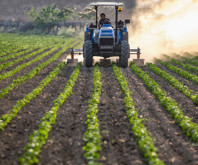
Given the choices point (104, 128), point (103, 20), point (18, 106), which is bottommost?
point (104, 128)

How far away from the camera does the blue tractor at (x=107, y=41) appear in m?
16.0

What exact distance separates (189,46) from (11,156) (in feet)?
92.3

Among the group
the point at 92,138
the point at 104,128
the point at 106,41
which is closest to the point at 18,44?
the point at 106,41

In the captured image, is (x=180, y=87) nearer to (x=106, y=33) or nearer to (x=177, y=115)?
(x=177, y=115)

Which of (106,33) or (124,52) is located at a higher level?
(106,33)

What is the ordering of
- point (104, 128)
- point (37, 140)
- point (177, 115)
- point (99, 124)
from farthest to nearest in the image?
point (177, 115) → point (99, 124) → point (104, 128) → point (37, 140)

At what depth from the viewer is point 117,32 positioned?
17.3 meters

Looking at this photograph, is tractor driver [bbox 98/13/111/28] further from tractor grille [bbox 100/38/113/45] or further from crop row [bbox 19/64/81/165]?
crop row [bbox 19/64/81/165]

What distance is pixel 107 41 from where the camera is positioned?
16172 mm

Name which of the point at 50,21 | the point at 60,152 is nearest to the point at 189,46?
the point at 60,152

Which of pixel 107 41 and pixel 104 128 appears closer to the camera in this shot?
pixel 104 128

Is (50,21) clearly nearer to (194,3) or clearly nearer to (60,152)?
(194,3)

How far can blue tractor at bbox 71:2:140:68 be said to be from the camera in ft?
52.4

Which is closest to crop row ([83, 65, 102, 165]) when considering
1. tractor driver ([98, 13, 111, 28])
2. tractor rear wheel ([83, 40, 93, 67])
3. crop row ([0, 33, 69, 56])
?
tractor rear wheel ([83, 40, 93, 67])
